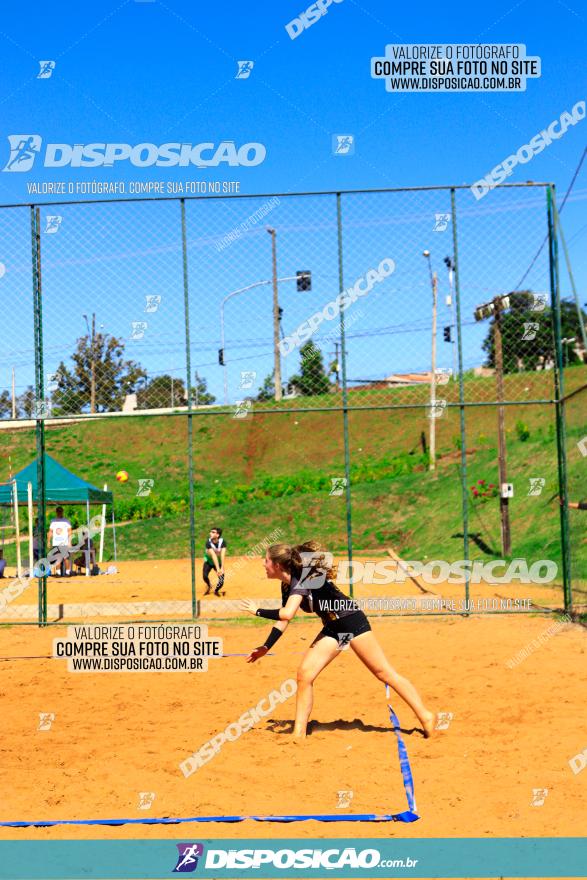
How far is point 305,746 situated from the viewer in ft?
23.4

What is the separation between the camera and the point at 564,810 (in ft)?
17.5

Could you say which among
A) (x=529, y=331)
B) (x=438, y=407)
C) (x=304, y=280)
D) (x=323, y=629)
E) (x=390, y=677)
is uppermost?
(x=304, y=280)

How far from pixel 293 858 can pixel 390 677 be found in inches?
105

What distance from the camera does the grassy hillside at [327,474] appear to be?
27.8 m

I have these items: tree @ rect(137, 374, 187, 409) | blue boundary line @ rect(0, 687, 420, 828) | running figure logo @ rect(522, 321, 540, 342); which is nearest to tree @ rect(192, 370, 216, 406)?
tree @ rect(137, 374, 187, 409)

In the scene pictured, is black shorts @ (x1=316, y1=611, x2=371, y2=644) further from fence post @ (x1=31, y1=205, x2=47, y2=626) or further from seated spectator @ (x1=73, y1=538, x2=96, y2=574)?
seated spectator @ (x1=73, y1=538, x2=96, y2=574)

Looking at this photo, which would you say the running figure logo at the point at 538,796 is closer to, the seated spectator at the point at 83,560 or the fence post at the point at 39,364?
the fence post at the point at 39,364

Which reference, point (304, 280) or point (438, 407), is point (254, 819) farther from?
point (304, 280)

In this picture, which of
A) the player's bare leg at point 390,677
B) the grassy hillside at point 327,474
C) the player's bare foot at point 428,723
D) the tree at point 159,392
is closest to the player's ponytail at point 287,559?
the player's bare leg at point 390,677

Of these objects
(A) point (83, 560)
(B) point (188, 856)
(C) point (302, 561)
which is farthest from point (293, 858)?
(A) point (83, 560)

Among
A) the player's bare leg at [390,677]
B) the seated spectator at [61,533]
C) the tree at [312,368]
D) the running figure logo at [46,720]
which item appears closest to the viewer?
the player's bare leg at [390,677]

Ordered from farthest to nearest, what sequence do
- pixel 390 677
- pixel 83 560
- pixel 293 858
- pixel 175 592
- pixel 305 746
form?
pixel 83 560, pixel 175 592, pixel 390 677, pixel 305 746, pixel 293 858

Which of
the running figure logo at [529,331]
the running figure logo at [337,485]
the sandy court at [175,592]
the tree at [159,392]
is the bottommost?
the sandy court at [175,592]

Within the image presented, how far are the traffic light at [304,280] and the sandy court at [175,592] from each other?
489cm
